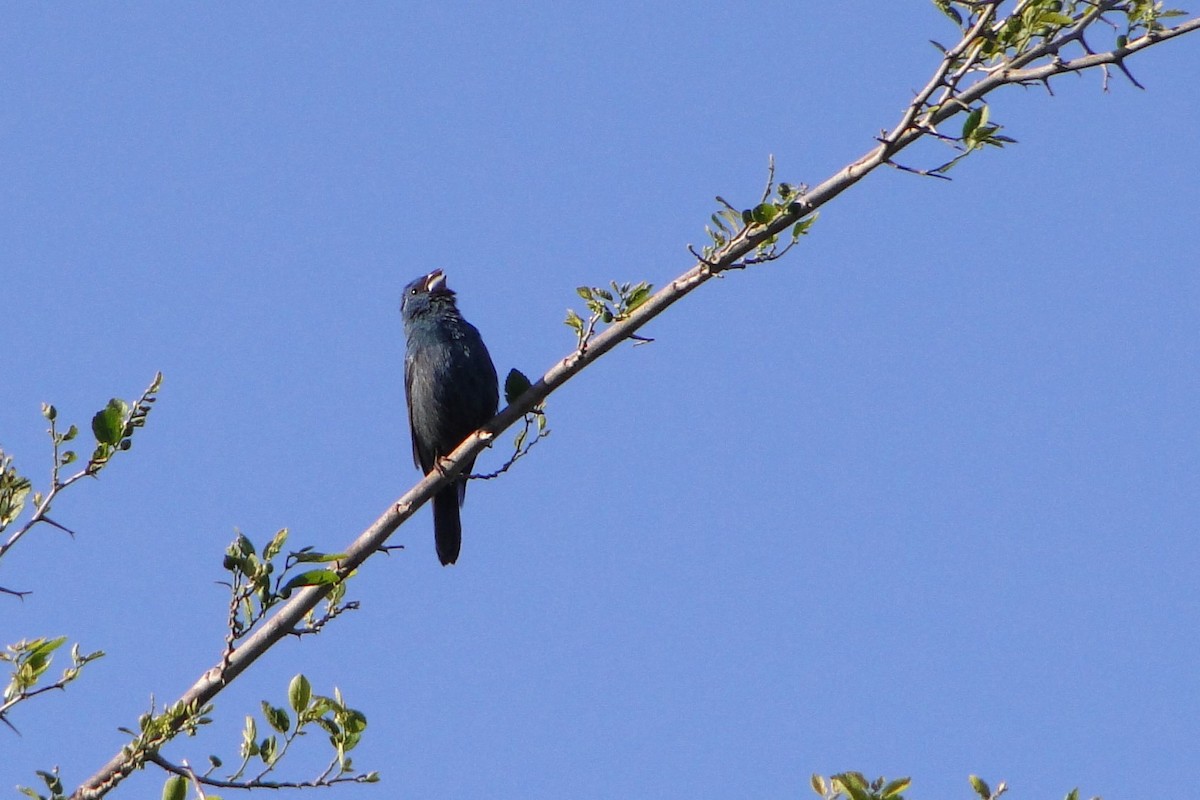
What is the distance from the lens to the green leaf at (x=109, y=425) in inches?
156

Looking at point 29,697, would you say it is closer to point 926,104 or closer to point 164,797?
point 164,797

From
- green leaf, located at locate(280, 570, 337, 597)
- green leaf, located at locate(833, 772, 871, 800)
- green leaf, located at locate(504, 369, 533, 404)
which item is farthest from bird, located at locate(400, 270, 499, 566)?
green leaf, located at locate(833, 772, 871, 800)

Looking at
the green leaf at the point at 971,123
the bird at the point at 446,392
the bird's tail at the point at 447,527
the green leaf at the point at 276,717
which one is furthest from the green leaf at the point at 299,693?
the bird's tail at the point at 447,527

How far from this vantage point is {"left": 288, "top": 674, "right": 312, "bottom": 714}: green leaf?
433 cm

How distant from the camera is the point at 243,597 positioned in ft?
13.3

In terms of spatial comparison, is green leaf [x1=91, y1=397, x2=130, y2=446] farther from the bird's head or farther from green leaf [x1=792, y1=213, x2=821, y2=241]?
the bird's head

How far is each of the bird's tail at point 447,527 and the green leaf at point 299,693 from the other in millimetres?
4221

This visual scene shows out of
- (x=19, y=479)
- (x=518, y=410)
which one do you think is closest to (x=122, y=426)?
(x=19, y=479)

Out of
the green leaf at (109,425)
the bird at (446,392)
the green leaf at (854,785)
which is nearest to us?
the green leaf at (854,785)

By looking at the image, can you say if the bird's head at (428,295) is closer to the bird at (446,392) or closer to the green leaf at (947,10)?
the bird at (446,392)

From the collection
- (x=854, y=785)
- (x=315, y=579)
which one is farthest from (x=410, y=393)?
(x=854, y=785)

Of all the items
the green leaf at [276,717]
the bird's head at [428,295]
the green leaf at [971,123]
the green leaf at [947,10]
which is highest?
the bird's head at [428,295]

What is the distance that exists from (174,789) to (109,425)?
973 mm

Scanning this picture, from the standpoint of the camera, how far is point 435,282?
915 centimetres
